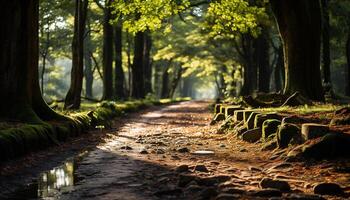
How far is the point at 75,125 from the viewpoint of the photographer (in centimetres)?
1278

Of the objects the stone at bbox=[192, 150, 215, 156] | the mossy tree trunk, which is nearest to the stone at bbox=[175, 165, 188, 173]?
the stone at bbox=[192, 150, 215, 156]

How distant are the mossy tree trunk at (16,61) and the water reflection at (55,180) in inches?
136

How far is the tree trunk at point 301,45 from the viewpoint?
15.0m

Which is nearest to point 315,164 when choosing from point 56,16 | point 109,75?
point 109,75

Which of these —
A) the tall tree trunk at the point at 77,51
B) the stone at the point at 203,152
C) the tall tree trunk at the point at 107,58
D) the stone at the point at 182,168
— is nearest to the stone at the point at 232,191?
the stone at the point at 182,168

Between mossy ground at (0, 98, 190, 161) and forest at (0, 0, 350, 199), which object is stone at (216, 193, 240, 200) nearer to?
forest at (0, 0, 350, 199)

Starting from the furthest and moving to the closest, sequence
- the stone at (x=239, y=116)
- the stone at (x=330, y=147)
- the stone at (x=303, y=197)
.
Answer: the stone at (x=239, y=116) < the stone at (x=330, y=147) < the stone at (x=303, y=197)

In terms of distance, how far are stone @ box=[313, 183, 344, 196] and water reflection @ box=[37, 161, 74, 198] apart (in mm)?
3202

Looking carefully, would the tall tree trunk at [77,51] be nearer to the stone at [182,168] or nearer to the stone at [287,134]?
the stone at [287,134]

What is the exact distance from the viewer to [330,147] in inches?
283

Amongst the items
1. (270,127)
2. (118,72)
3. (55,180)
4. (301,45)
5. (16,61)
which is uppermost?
(301,45)

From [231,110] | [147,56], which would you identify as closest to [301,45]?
[231,110]

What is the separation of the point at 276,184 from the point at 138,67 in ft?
96.9

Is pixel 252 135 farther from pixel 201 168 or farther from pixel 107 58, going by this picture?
pixel 107 58
